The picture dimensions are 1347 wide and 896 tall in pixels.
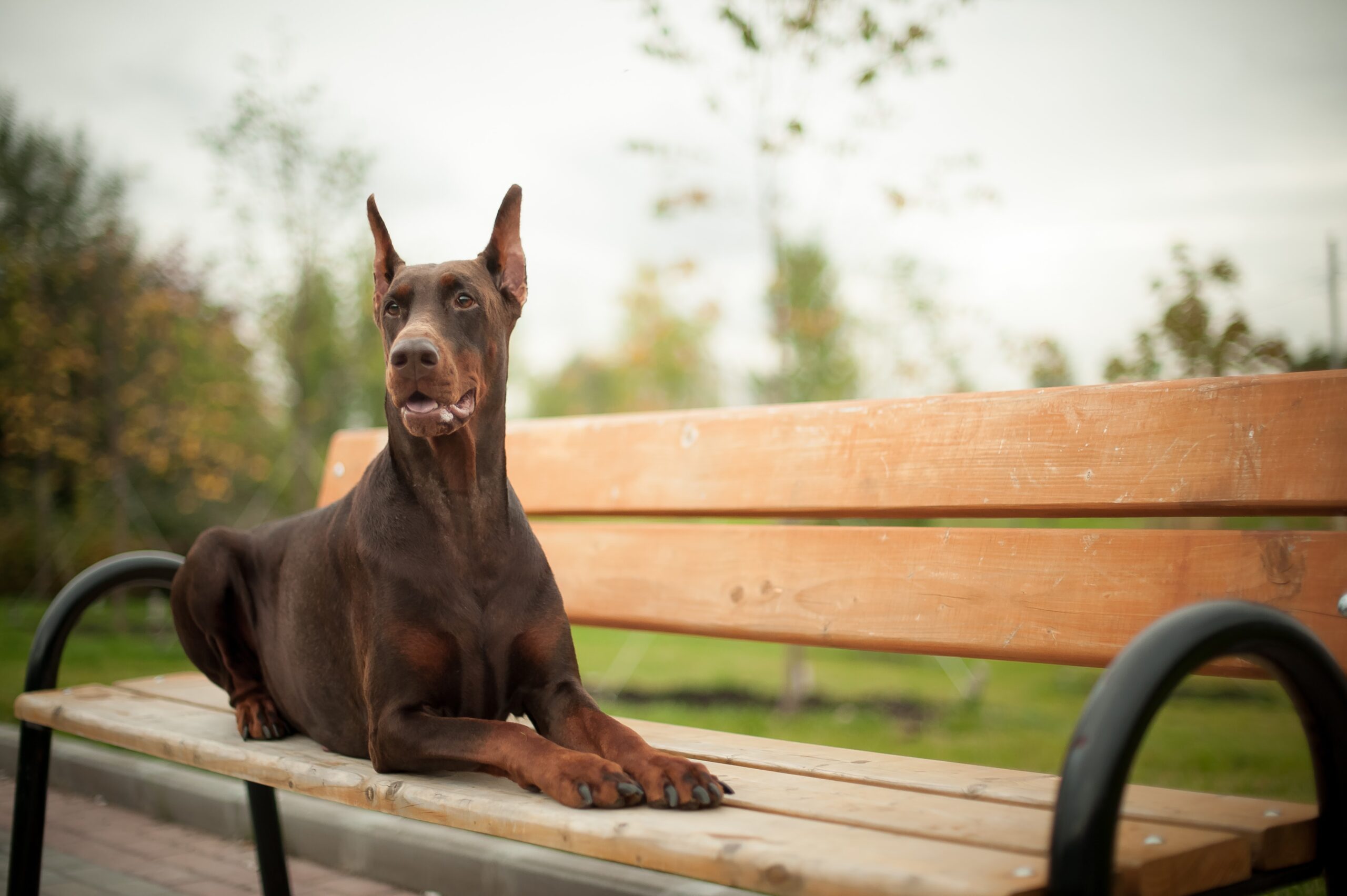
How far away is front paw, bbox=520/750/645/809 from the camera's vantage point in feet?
5.48

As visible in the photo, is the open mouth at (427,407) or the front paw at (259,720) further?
the front paw at (259,720)

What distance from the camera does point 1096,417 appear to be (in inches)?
91.0

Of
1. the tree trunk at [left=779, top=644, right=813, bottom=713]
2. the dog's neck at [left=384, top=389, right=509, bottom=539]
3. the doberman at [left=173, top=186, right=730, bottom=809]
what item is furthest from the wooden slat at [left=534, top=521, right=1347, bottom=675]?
the tree trunk at [left=779, top=644, right=813, bottom=713]

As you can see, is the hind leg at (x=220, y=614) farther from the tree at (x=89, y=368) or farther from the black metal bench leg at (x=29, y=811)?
the tree at (x=89, y=368)

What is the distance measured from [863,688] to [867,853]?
6.82 meters

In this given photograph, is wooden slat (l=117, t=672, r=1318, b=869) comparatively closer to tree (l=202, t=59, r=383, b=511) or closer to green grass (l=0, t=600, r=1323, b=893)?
green grass (l=0, t=600, r=1323, b=893)

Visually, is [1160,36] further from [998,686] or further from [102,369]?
[102,369]

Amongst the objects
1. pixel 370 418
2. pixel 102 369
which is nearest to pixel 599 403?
pixel 370 418

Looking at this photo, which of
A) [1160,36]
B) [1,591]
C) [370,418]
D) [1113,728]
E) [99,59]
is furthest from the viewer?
[370,418]

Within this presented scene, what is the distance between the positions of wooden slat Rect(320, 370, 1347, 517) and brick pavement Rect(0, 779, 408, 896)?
5.30 ft

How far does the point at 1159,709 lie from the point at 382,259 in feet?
6.56

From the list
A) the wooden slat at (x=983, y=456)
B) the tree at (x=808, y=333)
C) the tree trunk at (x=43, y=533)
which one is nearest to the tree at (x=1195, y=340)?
the tree at (x=808, y=333)

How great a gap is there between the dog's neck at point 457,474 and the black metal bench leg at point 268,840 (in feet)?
4.68

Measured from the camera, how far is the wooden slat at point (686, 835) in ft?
4.22
